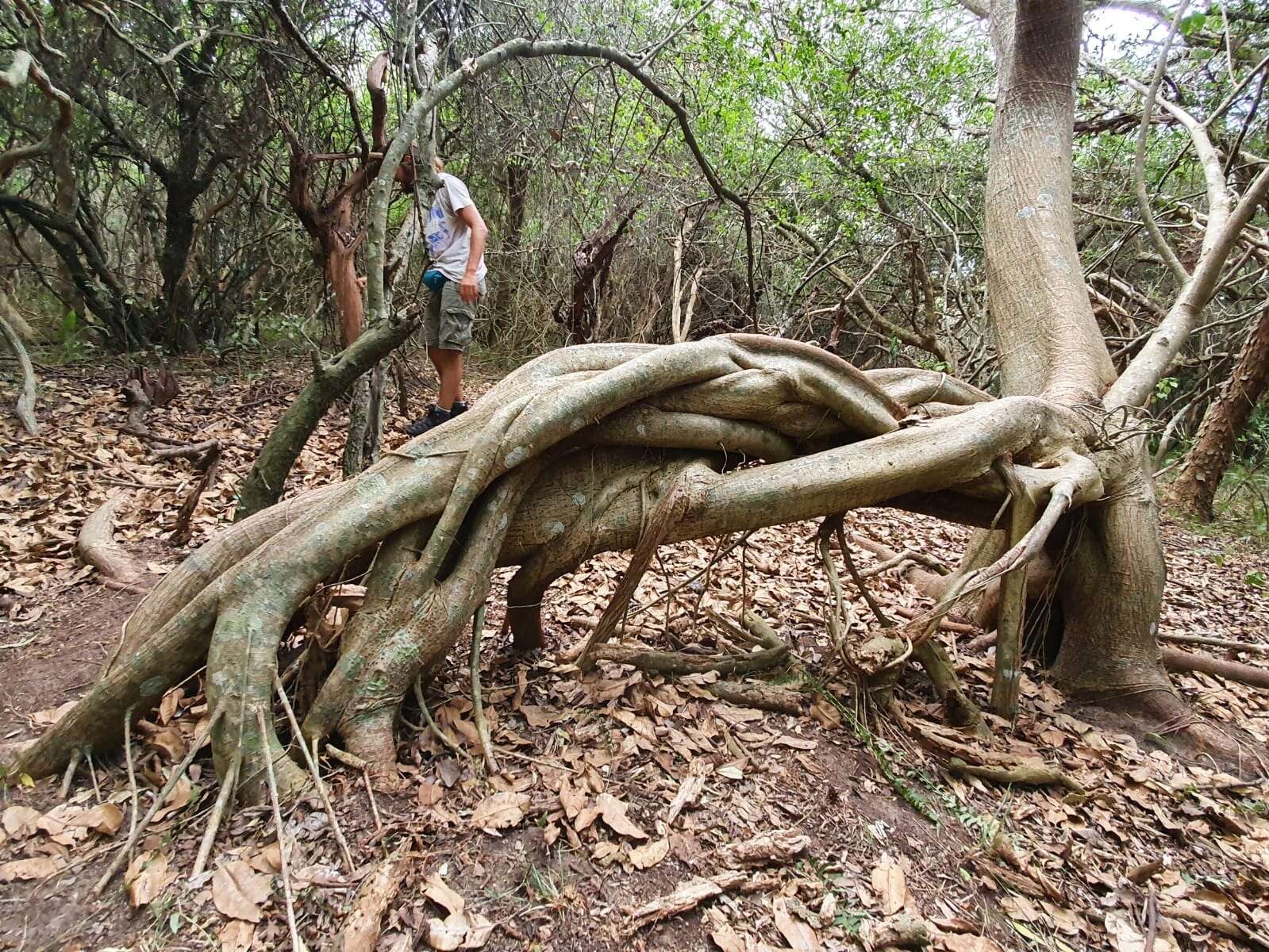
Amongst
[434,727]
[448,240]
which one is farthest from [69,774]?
[448,240]

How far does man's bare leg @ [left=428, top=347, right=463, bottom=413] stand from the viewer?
4582 millimetres

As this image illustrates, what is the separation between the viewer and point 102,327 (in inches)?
250

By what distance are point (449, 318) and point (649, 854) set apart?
359 cm

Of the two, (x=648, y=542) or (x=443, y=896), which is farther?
(x=648, y=542)

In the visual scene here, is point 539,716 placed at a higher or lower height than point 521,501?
lower

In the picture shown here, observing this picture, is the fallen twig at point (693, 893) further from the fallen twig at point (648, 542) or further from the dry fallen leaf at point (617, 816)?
the fallen twig at point (648, 542)

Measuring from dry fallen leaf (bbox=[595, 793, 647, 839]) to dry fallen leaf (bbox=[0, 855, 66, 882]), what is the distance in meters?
1.35

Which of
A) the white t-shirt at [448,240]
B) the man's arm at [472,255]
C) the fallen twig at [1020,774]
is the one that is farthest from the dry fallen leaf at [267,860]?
the white t-shirt at [448,240]

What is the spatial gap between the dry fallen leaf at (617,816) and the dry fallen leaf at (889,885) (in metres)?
0.66

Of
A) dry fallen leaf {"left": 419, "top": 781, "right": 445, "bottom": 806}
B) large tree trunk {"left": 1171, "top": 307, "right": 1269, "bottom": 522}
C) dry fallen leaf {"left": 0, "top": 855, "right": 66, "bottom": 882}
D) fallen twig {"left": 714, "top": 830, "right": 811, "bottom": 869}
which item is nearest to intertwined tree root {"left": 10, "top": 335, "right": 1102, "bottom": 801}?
dry fallen leaf {"left": 419, "top": 781, "right": 445, "bottom": 806}

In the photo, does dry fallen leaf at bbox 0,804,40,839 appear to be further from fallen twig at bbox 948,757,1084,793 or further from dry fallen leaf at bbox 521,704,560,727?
fallen twig at bbox 948,757,1084,793

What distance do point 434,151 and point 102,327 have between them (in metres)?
4.30

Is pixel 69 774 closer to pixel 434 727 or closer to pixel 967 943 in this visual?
pixel 434 727

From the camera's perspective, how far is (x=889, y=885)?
1.85 m
